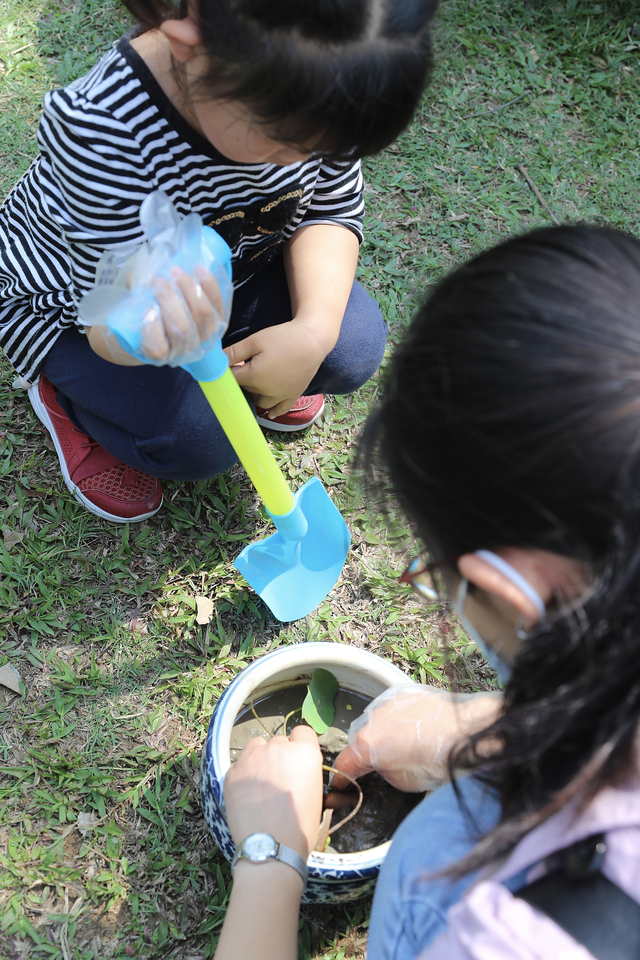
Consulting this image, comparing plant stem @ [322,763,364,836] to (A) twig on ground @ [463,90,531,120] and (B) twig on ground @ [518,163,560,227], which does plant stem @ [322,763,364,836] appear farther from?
(A) twig on ground @ [463,90,531,120]

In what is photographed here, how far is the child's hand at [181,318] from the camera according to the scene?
0.83 m

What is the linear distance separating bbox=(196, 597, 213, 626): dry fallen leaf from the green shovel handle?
1.12 ft

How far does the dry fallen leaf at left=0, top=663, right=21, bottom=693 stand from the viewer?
133cm

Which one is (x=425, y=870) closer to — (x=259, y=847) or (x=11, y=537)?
Result: (x=259, y=847)

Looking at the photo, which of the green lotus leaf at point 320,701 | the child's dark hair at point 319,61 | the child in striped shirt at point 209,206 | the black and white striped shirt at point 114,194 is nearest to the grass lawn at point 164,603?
the child in striped shirt at point 209,206

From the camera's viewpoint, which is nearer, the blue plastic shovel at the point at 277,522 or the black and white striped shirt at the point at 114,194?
the blue plastic shovel at the point at 277,522

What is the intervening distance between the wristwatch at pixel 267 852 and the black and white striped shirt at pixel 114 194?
0.88 meters

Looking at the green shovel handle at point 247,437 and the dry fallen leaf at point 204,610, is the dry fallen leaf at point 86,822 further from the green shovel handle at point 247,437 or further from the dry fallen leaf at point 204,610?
the green shovel handle at point 247,437

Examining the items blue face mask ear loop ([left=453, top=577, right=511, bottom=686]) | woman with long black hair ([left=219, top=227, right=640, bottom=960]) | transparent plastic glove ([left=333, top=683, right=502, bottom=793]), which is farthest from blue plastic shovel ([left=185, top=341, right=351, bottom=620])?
woman with long black hair ([left=219, top=227, right=640, bottom=960])

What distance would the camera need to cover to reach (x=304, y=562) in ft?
4.59

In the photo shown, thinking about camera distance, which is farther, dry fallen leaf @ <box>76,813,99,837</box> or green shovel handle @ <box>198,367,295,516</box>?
dry fallen leaf @ <box>76,813,99,837</box>

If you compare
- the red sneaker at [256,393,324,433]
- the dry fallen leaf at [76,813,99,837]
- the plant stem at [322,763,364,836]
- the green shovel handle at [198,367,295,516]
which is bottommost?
the plant stem at [322,763,364,836]

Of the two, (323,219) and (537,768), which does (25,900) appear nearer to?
(537,768)

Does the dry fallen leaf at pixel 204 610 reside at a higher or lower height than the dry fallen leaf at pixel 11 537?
lower
